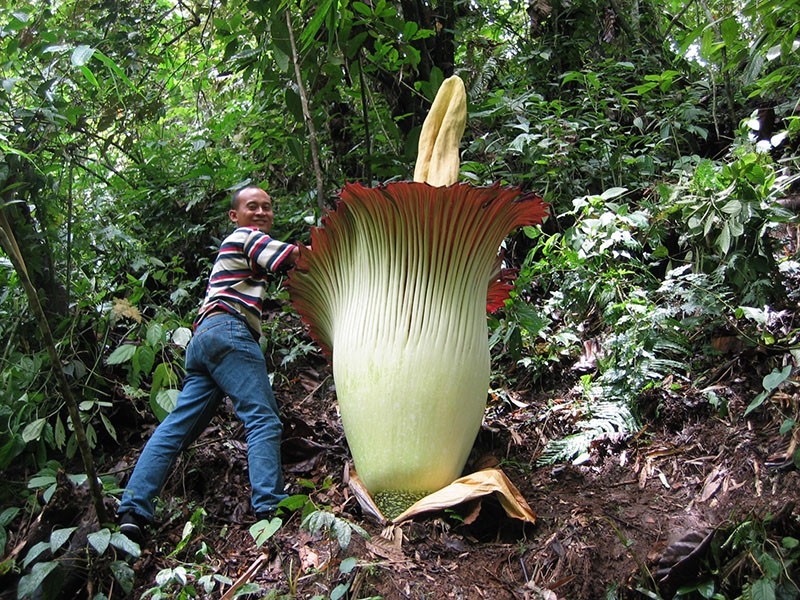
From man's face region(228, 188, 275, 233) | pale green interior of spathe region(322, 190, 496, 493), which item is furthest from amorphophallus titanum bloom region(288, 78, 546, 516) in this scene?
man's face region(228, 188, 275, 233)

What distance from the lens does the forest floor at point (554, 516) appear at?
1667mm


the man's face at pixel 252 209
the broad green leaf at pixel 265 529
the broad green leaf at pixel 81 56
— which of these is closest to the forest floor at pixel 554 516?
the broad green leaf at pixel 265 529

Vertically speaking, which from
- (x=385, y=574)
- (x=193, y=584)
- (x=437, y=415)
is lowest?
(x=193, y=584)

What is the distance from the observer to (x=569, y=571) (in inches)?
68.1

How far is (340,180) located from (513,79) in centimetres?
184

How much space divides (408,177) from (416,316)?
147 cm

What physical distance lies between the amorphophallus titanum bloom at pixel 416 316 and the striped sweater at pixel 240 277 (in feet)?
1.52

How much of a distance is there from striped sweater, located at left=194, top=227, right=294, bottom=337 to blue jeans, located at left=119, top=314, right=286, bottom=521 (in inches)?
2.6

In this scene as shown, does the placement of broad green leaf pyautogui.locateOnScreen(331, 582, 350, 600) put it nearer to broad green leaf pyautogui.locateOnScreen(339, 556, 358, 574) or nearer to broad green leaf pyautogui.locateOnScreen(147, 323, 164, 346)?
broad green leaf pyautogui.locateOnScreen(339, 556, 358, 574)

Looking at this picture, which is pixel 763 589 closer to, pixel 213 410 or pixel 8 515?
pixel 213 410

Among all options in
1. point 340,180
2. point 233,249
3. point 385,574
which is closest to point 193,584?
point 385,574

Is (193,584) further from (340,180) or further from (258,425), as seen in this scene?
(340,180)

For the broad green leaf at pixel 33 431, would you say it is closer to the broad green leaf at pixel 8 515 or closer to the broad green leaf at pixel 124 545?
the broad green leaf at pixel 8 515

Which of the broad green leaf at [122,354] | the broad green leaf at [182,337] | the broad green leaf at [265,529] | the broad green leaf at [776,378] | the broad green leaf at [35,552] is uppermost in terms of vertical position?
the broad green leaf at [776,378]
